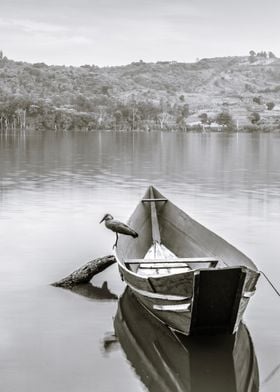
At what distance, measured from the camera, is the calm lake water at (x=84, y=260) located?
1081 cm

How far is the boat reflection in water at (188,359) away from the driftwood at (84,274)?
2.53m

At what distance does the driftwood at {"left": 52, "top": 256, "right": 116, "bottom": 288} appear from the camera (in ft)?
48.7

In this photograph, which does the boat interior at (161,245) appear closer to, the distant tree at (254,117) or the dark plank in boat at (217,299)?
the dark plank in boat at (217,299)

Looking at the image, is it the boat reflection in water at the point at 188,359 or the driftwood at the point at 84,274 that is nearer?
the boat reflection in water at the point at 188,359

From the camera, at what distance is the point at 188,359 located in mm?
11039

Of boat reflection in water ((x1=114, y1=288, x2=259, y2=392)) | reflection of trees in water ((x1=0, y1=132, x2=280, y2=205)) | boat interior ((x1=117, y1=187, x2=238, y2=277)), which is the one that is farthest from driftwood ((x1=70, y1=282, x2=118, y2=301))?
reflection of trees in water ((x1=0, y1=132, x2=280, y2=205))

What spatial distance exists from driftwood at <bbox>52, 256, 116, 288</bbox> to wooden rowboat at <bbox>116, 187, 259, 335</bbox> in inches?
32.1

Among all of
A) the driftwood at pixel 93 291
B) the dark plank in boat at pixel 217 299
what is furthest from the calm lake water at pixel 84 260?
the dark plank in boat at pixel 217 299

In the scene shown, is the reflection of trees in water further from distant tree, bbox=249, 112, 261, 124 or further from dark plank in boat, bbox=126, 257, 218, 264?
distant tree, bbox=249, 112, 261, 124

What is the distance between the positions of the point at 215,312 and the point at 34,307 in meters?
3.97

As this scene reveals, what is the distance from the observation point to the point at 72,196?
93.8 ft

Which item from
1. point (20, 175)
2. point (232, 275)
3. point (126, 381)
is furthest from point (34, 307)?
point (20, 175)

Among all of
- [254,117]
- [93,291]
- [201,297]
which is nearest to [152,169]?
[93,291]

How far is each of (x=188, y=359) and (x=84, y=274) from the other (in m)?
4.32
